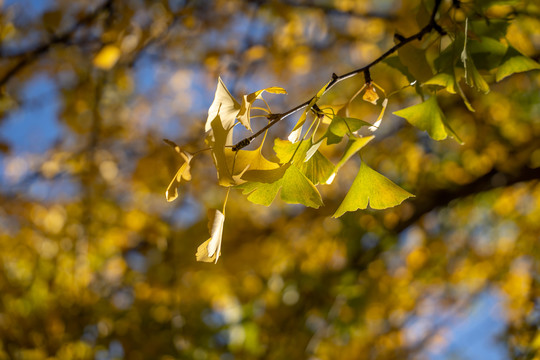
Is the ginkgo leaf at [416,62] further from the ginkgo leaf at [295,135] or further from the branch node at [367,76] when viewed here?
the ginkgo leaf at [295,135]

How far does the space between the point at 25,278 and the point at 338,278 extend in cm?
133

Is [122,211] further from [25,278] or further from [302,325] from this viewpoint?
[302,325]

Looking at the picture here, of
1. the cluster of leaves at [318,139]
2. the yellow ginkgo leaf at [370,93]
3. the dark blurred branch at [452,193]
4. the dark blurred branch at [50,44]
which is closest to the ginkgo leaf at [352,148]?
the cluster of leaves at [318,139]

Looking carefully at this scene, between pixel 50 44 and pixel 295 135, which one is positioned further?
pixel 50 44

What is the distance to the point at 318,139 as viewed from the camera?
0.45 m

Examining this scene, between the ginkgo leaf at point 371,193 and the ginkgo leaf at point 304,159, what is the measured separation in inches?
1.7

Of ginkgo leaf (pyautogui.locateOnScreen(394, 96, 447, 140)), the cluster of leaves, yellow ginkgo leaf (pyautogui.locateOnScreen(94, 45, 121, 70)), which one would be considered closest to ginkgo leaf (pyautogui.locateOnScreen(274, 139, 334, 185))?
the cluster of leaves

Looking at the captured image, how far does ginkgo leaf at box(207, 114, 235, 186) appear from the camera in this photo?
398mm

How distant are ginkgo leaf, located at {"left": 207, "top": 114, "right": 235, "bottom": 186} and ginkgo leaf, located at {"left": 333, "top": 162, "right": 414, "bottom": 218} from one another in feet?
0.45

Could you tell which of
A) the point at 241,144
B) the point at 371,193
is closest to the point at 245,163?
the point at 241,144

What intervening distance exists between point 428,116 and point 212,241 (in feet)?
0.99

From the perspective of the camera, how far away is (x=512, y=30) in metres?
1.67

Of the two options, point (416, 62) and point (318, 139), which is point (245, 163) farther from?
point (416, 62)

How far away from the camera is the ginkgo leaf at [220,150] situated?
40cm
